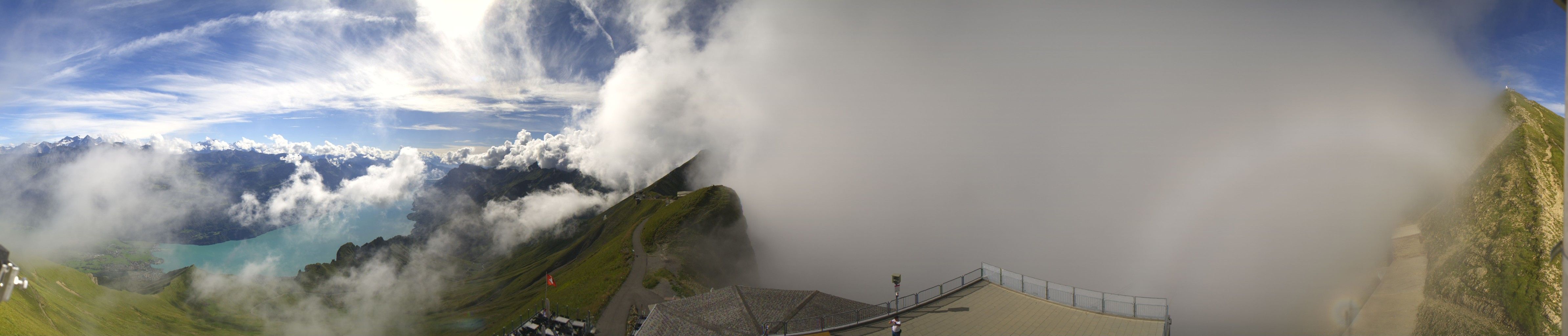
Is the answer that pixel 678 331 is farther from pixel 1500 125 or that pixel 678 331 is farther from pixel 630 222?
pixel 630 222

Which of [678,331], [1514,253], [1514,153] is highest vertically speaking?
[1514,153]

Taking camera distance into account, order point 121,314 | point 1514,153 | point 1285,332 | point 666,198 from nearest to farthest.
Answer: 1. point 1514,153
2. point 1285,332
3. point 121,314
4. point 666,198

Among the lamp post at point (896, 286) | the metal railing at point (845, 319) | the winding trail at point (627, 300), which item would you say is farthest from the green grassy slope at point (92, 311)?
the lamp post at point (896, 286)

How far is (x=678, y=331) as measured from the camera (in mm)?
27297

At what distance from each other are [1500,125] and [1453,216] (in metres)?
18.2

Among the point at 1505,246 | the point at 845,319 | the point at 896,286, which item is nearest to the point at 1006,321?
the point at 896,286

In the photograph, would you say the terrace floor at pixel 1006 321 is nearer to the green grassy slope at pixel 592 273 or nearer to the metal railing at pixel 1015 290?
the metal railing at pixel 1015 290

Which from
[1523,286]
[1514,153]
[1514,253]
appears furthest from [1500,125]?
[1523,286]

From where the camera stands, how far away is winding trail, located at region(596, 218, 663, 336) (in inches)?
2662

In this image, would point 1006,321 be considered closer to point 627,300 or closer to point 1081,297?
point 1081,297

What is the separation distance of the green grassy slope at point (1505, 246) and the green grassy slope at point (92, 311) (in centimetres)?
16814

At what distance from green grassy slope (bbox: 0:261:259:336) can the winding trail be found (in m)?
65.2

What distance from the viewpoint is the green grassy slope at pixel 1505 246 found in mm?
54906

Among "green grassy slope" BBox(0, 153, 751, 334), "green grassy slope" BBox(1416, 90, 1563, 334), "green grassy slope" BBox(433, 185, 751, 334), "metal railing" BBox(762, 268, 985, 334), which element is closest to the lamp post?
"metal railing" BBox(762, 268, 985, 334)
